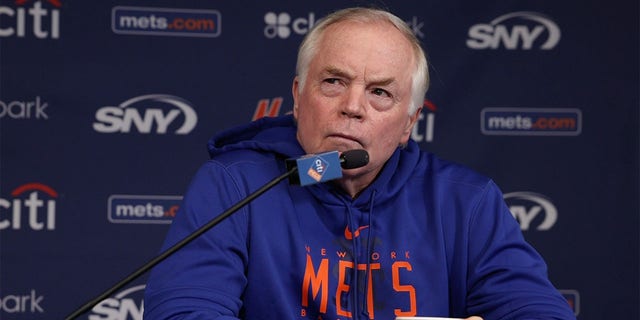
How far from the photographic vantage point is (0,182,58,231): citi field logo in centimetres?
342

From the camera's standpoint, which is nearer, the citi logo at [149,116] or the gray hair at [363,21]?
the gray hair at [363,21]

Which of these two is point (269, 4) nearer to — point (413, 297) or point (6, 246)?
point (6, 246)

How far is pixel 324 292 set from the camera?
6.72 ft

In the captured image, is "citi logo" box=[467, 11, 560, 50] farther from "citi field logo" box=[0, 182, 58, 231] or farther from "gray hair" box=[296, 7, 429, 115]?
"citi field logo" box=[0, 182, 58, 231]

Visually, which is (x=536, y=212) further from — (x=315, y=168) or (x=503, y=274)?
(x=315, y=168)

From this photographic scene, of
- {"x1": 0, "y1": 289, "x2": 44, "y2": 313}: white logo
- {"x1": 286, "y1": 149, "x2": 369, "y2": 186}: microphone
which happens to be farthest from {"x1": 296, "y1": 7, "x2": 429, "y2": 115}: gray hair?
{"x1": 0, "y1": 289, "x2": 44, "y2": 313}: white logo

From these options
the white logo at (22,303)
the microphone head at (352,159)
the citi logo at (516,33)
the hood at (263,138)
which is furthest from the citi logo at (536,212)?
the microphone head at (352,159)

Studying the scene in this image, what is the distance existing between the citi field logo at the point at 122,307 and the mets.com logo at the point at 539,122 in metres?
1.48

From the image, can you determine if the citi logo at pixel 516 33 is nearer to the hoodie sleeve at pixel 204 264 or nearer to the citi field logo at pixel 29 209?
the citi field logo at pixel 29 209

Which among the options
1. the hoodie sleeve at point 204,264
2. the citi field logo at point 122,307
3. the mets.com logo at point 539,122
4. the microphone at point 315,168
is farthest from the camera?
the mets.com logo at point 539,122

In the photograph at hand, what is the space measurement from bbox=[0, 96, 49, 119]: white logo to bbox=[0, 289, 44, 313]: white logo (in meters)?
0.62

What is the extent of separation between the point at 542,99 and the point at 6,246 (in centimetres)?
203

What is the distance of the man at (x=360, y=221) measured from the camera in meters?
2.03

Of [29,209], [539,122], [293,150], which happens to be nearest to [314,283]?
[293,150]
